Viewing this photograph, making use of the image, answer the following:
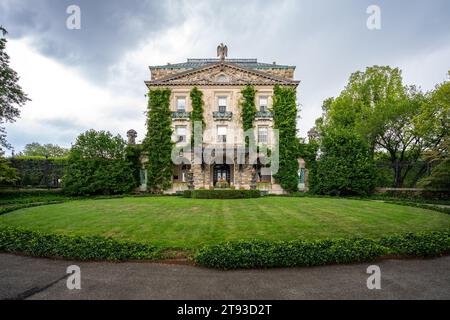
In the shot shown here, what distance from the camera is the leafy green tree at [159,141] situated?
24047mm

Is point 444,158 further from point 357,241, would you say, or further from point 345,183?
point 357,241

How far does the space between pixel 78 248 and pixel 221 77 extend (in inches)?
924

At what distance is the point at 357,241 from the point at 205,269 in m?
4.13

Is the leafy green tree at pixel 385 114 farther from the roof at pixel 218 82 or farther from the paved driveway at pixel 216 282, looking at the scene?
the paved driveway at pixel 216 282

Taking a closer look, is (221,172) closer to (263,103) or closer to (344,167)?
(263,103)

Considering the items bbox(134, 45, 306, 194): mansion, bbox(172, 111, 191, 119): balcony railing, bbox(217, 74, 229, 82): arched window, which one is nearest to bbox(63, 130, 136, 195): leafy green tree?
bbox(134, 45, 306, 194): mansion

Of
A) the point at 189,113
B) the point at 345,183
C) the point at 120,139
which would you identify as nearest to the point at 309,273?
the point at 345,183

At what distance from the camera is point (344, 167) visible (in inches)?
802

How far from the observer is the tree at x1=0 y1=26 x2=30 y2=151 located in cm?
1809

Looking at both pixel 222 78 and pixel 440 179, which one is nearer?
pixel 440 179

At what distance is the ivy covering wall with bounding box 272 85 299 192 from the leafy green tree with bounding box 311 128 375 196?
102 inches

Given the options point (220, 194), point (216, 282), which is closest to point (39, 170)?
point (220, 194)

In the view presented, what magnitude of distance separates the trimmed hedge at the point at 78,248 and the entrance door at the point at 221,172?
62.8 feet

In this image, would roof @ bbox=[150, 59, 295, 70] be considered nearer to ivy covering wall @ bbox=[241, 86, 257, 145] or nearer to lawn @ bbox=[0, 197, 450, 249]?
ivy covering wall @ bbox=[241, 86, 257, 145]
